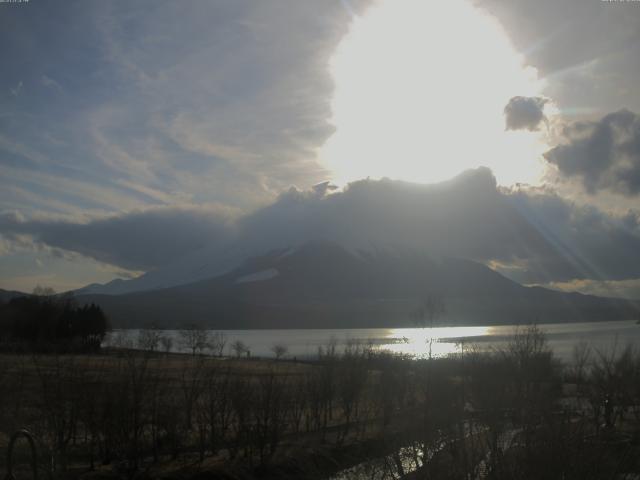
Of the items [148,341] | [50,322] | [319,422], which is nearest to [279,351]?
[50,322]

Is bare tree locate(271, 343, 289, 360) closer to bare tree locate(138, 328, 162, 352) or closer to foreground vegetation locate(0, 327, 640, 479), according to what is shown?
bare tree locate(138, 328, 162, 352)

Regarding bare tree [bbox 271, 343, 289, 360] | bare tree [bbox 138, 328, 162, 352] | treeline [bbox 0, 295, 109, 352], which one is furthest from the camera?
bare tree [bbox 271, 343, 289, 360]

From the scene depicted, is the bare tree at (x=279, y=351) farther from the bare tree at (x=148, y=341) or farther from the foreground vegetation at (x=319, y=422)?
the foreground vegetation at (x=319, y=422)

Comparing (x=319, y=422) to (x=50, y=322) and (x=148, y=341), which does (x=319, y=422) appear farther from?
(x=50, y=322)

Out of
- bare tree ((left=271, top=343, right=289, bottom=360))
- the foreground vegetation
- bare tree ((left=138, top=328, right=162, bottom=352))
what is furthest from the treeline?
the foreground vegetation

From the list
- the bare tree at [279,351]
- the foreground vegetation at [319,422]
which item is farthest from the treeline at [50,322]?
the foreground vegetation at [319,422]

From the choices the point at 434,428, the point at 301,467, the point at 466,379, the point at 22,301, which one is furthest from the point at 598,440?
the point at 22,301

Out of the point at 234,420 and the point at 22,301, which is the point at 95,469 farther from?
the point at 22,301

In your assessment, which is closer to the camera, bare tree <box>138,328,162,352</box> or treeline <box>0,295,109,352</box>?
bare tree <box>138,328,162,352</box>

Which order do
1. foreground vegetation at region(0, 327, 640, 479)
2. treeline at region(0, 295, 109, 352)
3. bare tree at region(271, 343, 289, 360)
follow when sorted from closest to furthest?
foreground vegetation at region(0, 327, 640, 479) < treeline at region(0, 295, 109, 352) < bare tree at region(271, 343, 289, 360)

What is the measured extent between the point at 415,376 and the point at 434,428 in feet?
77.2

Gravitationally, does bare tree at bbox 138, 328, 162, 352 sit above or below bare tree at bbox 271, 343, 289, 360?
above

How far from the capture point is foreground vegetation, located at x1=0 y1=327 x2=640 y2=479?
1271cm

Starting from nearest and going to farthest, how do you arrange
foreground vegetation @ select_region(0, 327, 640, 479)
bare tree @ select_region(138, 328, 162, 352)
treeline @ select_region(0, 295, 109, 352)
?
foreground vegetation @ select_region(0, 327, 640, 479) < bare tree @ select_region(138, 328, 162, 352) < treeline @ select_region(0, 295, 109, 352)
